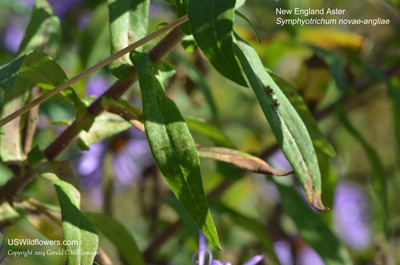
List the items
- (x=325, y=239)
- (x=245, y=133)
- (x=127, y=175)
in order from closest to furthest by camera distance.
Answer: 1. (x=325, y=239)
2. (x=127, y=175)
3. (x=245, y=133)

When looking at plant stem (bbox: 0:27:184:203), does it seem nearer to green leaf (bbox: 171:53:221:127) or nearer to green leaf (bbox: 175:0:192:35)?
green leaf (bbox: 175:0:192:35)

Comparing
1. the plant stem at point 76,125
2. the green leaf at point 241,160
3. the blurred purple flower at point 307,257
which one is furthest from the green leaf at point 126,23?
the blurred purple flower at point 307,257

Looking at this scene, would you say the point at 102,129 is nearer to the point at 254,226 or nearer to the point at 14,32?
the point at 254,226

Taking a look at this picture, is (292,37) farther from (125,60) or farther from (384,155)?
(384,155)

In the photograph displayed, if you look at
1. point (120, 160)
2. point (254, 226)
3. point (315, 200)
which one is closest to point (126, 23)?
point (315, 200)

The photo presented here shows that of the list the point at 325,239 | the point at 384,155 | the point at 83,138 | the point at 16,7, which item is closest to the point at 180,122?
the point at 83,138

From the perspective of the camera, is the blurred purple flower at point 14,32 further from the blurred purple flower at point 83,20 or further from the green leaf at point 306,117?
the green leaf at point 306,117
